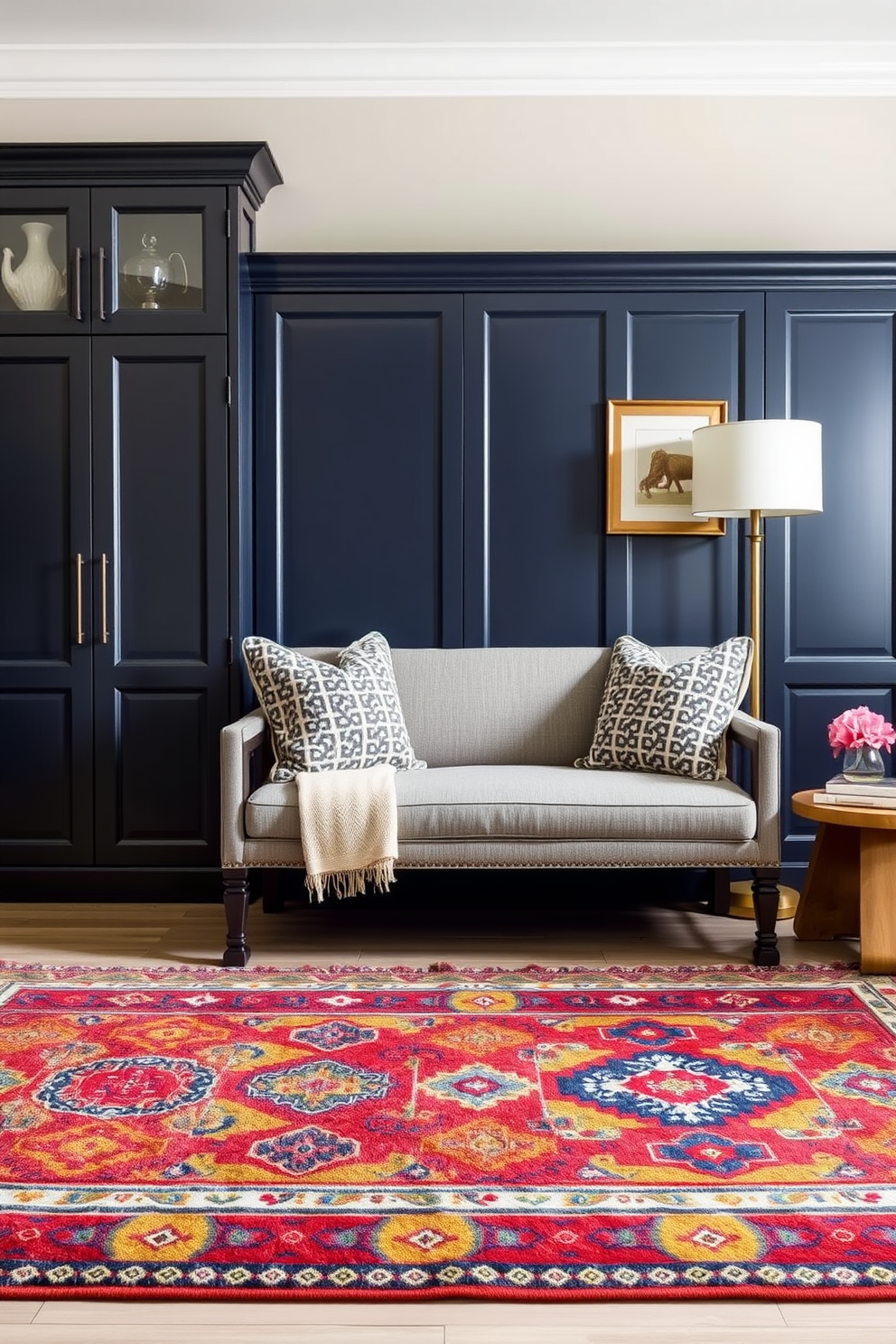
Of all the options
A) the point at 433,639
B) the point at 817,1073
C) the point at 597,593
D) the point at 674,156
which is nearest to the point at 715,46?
the point at 674,156

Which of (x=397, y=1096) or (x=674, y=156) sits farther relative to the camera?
(x=674, y=156)

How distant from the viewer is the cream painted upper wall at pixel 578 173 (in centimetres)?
409

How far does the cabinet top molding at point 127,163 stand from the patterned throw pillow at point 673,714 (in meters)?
2.10

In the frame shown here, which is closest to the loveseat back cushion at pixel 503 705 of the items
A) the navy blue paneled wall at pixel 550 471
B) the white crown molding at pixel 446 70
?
the navy blue paneled wall at pixel 550 471

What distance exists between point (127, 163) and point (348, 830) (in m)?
2.32

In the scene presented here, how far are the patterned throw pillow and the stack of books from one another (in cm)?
33

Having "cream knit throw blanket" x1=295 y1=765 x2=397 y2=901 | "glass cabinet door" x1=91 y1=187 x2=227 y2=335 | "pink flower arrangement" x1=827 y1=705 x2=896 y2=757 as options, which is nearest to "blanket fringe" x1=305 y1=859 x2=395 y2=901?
"cream knit throw blanket" x1=295 y1=765 x2=397 y2=901

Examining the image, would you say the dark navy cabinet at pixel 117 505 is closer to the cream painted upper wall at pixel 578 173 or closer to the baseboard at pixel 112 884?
the baseboard at pixel 112 884

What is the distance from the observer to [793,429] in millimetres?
3457

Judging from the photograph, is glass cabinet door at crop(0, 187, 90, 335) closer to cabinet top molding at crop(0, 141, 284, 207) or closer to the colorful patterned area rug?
cabinet top molding at crop(0, 141, 284, 207)

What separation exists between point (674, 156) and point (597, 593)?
5.54ft

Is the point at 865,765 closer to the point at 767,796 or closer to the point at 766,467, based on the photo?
the point at 767,796

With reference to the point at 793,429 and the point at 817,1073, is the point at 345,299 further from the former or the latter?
the point at 817,1073

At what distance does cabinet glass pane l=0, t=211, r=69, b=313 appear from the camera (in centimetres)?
369
